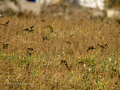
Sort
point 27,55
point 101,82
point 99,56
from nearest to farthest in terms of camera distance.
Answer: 1. point 101,82
2. point 27,55
3. point 99,56

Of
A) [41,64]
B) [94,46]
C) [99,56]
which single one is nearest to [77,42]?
[94,46]

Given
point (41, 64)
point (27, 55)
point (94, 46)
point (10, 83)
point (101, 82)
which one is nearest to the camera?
point (10, 83)

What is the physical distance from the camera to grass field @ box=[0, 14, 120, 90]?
2775 millimetres

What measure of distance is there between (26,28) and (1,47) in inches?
42.4

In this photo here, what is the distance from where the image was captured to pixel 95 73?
10.3ft

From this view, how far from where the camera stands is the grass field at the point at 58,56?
2775mm

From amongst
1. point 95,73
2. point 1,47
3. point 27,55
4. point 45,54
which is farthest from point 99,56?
point 1,47

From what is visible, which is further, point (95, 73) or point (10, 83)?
point (95, 73)

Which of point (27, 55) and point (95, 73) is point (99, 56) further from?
point (27, 55)

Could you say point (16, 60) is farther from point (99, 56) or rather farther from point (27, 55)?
point (99, 56)

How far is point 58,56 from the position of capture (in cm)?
350

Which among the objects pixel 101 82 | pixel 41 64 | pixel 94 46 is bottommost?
pixel 101 82

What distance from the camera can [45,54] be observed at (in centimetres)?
347

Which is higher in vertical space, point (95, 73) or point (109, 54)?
point (109, 54)
